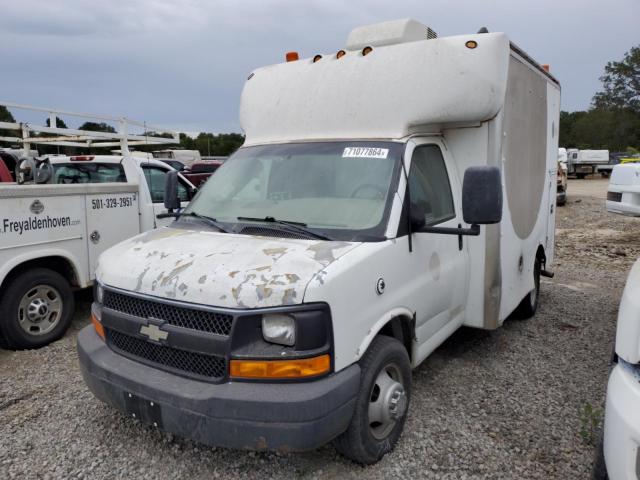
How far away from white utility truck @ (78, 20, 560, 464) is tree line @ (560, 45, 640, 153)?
217 feet

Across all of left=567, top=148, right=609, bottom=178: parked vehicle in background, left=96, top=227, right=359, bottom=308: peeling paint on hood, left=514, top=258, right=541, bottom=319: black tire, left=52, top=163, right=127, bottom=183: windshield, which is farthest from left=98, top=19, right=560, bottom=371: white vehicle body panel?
left=567, top=148, right=609, bottom=178: parked vehicle in background

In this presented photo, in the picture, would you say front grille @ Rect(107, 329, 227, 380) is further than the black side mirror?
No

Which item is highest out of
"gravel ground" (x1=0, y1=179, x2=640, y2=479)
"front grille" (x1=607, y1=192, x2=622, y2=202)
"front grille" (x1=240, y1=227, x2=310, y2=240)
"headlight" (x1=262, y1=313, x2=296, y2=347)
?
"front grille" (x1=607, y1=192, x2=622, y2=202)

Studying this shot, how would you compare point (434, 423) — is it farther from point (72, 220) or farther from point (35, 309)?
point (72, 220)

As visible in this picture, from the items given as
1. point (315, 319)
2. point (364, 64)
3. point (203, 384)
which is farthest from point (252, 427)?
point (364, 64)

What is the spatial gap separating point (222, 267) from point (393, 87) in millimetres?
1947

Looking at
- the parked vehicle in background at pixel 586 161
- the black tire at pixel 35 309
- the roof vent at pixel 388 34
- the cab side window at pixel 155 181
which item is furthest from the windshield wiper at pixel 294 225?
the parked vehicle in background at pixel 586 161

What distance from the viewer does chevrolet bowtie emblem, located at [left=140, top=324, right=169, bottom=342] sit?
2.91 m

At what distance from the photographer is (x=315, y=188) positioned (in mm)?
3688

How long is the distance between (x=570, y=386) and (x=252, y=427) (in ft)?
9.68

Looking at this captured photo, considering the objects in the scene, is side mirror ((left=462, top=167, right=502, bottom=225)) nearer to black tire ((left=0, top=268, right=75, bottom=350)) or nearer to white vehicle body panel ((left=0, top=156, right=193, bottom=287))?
white vehicle body panel ((left=0, top=156, right=193, bottom=287))

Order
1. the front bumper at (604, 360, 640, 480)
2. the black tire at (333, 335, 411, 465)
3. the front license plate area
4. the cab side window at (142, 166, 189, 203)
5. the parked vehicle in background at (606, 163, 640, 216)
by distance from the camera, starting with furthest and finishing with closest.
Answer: the cab side window at (142, 166, 189, 203) → the parked vehicle in background at (606, 163, 640, 216) → the black tire at (333, 335, 411, 465) → the front license plate area → the front bumper at (604, 360, 640, 480)

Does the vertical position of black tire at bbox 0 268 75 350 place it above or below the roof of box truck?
below

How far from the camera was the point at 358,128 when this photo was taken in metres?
3.94
